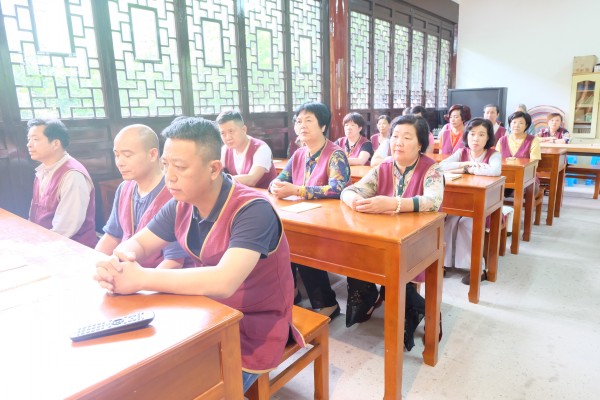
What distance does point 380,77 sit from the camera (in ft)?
19.7

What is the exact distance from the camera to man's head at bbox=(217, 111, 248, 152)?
112 inches

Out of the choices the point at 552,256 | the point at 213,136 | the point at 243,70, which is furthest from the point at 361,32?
the point at 213,136

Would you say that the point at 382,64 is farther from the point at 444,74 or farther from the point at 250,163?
the point at 250,163

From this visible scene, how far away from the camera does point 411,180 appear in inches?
80.3

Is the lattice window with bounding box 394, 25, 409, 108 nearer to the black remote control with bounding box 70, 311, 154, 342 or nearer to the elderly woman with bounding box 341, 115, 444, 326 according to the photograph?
the elderly woman with bounding box 341, 115, 444, 326

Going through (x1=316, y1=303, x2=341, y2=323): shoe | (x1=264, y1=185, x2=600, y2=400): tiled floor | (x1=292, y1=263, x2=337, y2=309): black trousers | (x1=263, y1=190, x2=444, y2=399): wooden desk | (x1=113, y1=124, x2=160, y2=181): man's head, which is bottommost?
(x1=264, y1=185, x2=600, y2=400): tiled floor

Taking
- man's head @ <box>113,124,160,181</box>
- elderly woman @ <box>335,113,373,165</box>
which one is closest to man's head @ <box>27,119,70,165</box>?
man's head @ <box>113,124,160,181</box>

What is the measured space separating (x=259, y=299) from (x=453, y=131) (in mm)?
3946

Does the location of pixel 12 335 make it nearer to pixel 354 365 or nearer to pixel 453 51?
pixel 354 365

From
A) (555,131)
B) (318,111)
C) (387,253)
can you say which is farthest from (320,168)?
(555,131)

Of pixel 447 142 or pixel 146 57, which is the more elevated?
pixel 146 57

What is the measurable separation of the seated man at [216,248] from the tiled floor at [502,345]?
0.73 meters

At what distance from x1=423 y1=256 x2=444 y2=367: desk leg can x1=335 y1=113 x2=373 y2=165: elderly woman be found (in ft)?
7.25

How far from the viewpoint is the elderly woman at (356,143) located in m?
4.01
